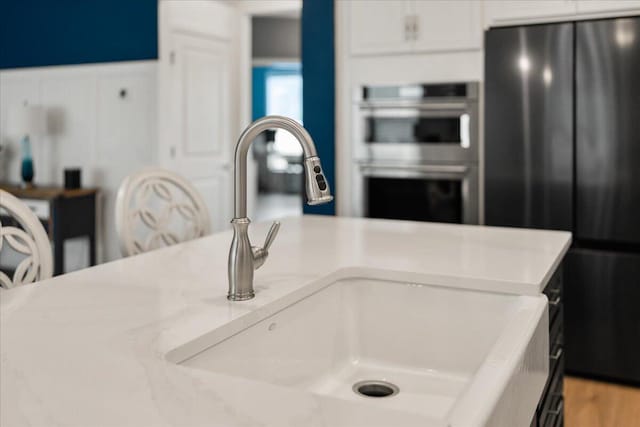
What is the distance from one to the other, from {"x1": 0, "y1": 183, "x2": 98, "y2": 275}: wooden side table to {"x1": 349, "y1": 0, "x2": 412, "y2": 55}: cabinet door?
253 cm

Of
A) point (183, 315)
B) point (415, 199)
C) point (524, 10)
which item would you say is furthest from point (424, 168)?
point (183, 315)

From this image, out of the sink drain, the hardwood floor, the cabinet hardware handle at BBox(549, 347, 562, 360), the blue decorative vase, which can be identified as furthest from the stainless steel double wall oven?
the blue decorative vase

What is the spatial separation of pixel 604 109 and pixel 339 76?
4.79ft

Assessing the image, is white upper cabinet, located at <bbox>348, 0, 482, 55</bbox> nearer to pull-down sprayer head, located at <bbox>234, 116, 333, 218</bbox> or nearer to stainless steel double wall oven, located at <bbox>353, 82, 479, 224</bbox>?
stainless steel double wall oven, located at <bbox>353, 82, 479, 224</bbox>

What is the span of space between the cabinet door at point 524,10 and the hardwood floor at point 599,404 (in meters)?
1.80

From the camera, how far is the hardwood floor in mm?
2748

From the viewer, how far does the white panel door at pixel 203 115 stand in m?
4.55

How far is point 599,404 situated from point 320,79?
2.27m

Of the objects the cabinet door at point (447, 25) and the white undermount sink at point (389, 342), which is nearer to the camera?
the white undermount sink at point (389, 342)

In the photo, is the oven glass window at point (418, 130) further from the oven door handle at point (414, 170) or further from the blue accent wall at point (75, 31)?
the blue accent wall at point (75, 31)

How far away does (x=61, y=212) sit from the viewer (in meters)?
4.81

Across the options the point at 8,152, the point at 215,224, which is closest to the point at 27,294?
the point at 215,224

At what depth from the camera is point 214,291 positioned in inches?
54.4

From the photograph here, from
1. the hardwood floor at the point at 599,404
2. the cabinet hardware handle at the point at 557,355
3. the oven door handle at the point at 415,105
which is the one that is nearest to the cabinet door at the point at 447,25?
the oven door handle at the point at 415,105
